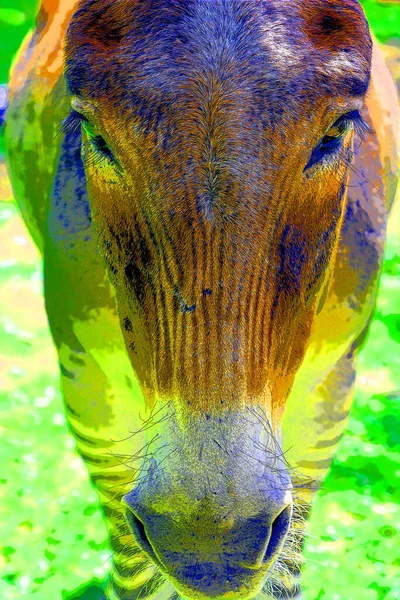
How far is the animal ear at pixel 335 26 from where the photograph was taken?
6.66ft

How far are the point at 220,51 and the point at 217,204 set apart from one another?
1.21 ft

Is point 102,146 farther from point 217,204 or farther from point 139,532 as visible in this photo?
point 139,532

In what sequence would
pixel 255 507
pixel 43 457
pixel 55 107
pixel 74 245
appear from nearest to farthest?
pixel 255 507
pixel 74 245
pixel 55 107
pixel 43 457

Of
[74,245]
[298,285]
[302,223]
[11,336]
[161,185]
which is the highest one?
[161,185]

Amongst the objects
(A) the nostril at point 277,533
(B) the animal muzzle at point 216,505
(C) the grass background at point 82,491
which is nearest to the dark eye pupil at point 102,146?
(B) the animal muzzle at point 216,505

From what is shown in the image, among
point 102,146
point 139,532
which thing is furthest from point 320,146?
point 139,532

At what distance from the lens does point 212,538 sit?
1.90 metres

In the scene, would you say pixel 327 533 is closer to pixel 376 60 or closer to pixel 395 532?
pixel 395 532

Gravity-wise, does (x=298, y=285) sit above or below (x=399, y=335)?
above

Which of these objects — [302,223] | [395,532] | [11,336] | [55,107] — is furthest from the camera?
[11,336]

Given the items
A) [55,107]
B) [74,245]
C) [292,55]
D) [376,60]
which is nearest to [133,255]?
[292,55]

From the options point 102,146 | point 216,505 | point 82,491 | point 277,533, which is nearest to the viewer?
point 216,505

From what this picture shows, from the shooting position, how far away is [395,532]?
4.27 meters

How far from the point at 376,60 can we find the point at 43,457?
2.84 metres
